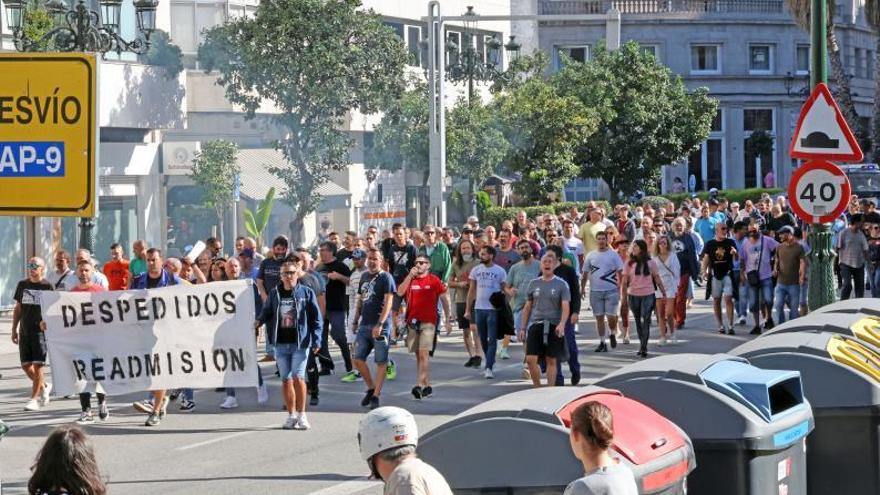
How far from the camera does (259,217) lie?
131 ft

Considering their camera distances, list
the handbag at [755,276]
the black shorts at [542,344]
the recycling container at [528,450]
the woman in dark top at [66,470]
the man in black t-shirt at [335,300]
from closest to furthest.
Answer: the woman in dark top at [66,470] → the recycling container at [528,450] → the black shorts at [542,344] → the man in black t-shirt at [335,300] → the handbag at [755,276]

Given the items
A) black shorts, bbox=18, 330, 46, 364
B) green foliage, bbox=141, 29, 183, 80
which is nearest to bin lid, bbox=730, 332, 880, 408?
black shorts, bbox=18, 330, 46, 364

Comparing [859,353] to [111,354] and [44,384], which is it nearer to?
[111,354]

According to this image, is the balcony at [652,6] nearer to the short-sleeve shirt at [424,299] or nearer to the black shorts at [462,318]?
the black shorts at [462,318]

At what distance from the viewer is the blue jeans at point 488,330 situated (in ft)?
62.0

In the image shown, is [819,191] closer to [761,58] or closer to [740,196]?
[740,196]

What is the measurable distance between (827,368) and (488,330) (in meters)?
10.9

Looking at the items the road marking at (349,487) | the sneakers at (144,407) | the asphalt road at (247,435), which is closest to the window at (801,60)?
the asphalt road at (247,435)

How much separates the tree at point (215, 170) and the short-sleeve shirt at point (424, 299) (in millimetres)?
20092

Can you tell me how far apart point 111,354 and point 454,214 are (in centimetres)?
3474

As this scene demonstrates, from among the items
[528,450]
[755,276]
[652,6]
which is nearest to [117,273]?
[755,276]

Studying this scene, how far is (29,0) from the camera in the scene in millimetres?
29766

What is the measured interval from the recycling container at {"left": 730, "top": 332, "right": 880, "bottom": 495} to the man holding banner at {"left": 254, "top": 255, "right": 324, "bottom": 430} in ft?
24.0

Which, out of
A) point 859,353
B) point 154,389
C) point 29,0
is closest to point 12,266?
point 29,0
